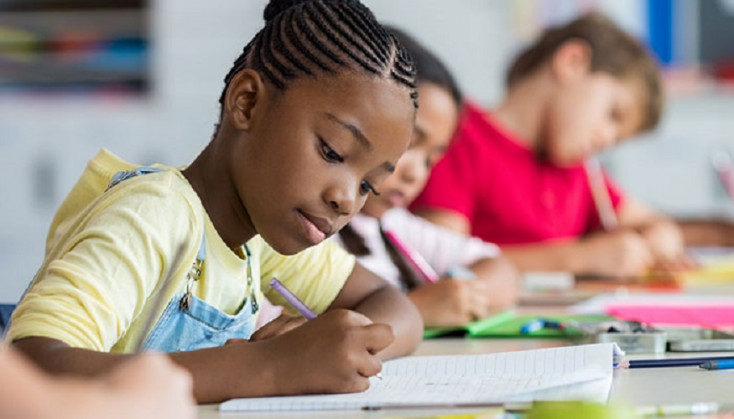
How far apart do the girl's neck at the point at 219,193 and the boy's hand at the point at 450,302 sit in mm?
342

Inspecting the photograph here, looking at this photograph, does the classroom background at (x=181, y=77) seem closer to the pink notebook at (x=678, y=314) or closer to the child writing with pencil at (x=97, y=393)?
the pink notebook at (x=678, y=314)

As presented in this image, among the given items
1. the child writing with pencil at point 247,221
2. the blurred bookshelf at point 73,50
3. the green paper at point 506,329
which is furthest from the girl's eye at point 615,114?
the blurred bookshelf at point 73,50

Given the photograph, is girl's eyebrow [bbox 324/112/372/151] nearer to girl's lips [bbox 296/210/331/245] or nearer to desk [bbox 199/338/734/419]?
girl's lips [bbox 296/210/331/245]

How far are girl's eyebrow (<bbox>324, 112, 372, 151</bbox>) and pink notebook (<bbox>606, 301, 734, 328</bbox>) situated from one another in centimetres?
49

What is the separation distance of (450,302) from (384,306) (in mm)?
190

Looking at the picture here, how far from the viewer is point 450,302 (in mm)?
1155

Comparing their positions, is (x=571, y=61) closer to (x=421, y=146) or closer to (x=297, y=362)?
(x=421, y=146)

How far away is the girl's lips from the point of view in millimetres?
800

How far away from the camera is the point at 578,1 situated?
369 cm

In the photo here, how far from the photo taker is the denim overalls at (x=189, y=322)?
783mm

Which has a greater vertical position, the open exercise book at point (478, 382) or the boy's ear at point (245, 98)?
the boy's ear at point (245, 98)

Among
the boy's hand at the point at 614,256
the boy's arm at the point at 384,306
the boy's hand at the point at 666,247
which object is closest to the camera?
the boy's arm at the point at 384,306

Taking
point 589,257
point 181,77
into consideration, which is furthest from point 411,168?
point 181,77

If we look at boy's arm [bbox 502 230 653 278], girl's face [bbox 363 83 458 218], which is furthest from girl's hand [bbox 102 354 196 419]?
boy's arm [bbox 502 230 653 278]
